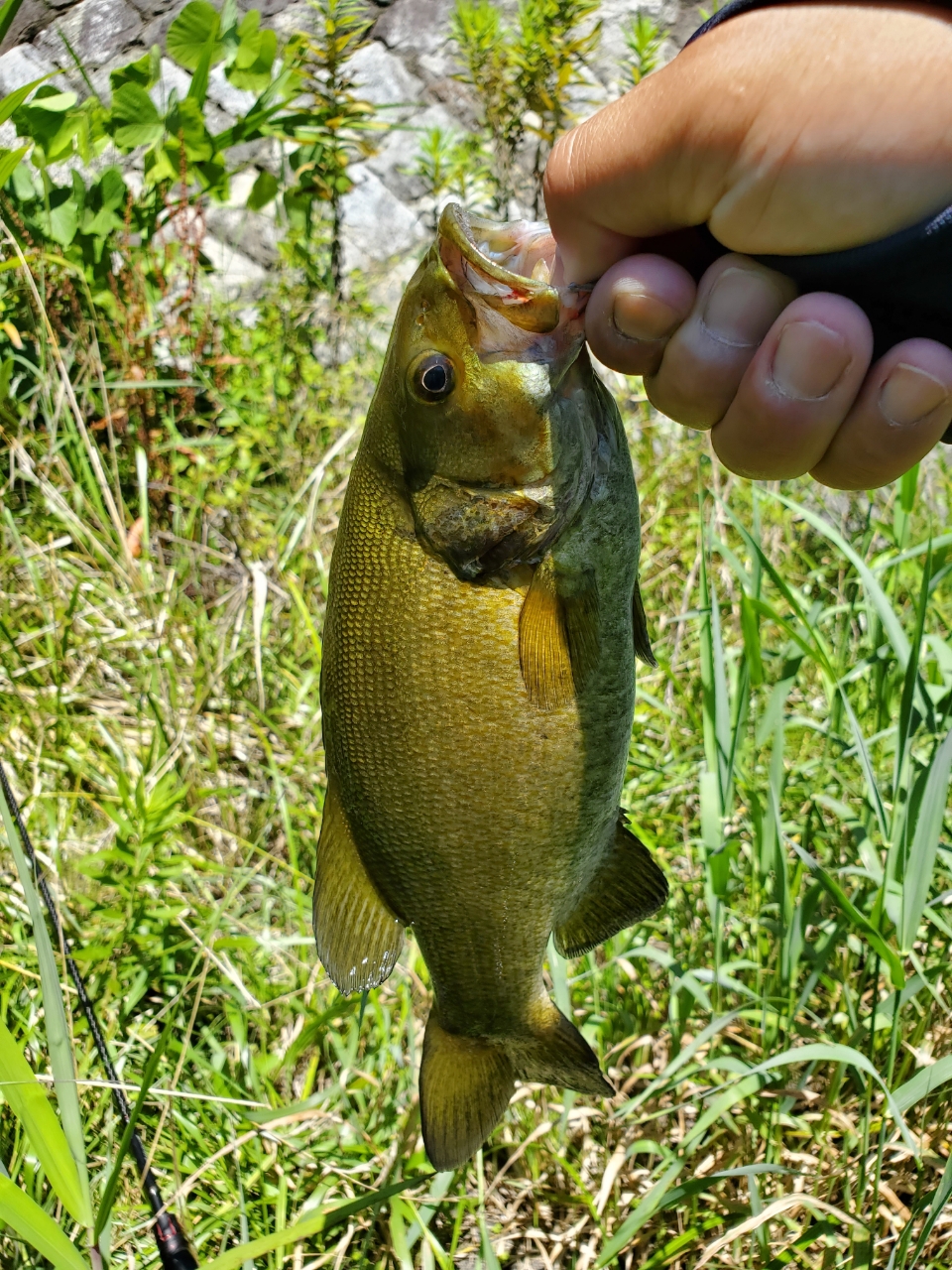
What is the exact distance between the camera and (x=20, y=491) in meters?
3.80

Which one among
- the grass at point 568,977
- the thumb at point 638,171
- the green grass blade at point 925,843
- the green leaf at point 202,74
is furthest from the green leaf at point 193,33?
the green grass blade at point 925,843

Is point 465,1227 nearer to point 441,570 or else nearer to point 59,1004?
point 59,1004

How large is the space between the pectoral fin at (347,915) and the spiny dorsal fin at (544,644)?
0.37 meters

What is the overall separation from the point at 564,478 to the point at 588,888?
2.20 feet

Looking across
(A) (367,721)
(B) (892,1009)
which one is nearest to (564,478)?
(A) (367,721)

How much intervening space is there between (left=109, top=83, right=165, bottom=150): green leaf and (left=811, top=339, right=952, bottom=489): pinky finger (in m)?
3.54

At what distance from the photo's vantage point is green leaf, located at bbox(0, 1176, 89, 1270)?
4.03 ft

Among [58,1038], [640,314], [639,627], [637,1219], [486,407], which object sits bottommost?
[637,1219]

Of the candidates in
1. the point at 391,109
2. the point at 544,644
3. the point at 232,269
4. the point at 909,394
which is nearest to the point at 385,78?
the point at 391,109

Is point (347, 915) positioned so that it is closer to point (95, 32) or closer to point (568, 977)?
point (568, 977)

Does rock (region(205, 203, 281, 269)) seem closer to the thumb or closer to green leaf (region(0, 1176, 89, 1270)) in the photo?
the thumb

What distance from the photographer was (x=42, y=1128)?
134 centimetres

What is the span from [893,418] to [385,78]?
5179mm

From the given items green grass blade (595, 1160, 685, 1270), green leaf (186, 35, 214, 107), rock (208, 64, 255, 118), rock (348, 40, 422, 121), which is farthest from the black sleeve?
rock (348, 40, 422, 121)
